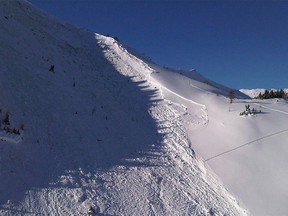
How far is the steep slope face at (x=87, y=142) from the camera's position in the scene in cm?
727

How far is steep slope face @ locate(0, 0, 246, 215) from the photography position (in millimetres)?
7270

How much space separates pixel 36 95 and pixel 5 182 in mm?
3895

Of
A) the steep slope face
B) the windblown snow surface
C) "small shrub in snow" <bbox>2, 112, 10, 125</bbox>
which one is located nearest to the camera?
the steep slope face

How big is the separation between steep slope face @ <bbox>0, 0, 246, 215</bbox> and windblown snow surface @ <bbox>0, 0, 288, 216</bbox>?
3cm

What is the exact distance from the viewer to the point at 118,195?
7750 millimetres

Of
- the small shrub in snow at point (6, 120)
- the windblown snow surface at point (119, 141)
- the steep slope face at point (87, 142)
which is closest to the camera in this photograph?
the steep slope face at point (87, 142)

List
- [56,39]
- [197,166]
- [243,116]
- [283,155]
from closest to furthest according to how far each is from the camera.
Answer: [197,166] → [283,155] → [243,116] → [56,39]

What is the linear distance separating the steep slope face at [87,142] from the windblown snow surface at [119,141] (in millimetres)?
27

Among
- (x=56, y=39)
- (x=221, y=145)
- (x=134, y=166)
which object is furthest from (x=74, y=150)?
(x=56, y=39)

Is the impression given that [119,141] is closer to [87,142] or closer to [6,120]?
[87,142]

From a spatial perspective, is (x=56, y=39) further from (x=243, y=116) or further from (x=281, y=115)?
(x=281, y=115)

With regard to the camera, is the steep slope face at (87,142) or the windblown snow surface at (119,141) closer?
the steep slope face at (87,142)

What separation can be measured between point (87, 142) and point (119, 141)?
103 cm

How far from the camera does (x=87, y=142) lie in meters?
9.40
